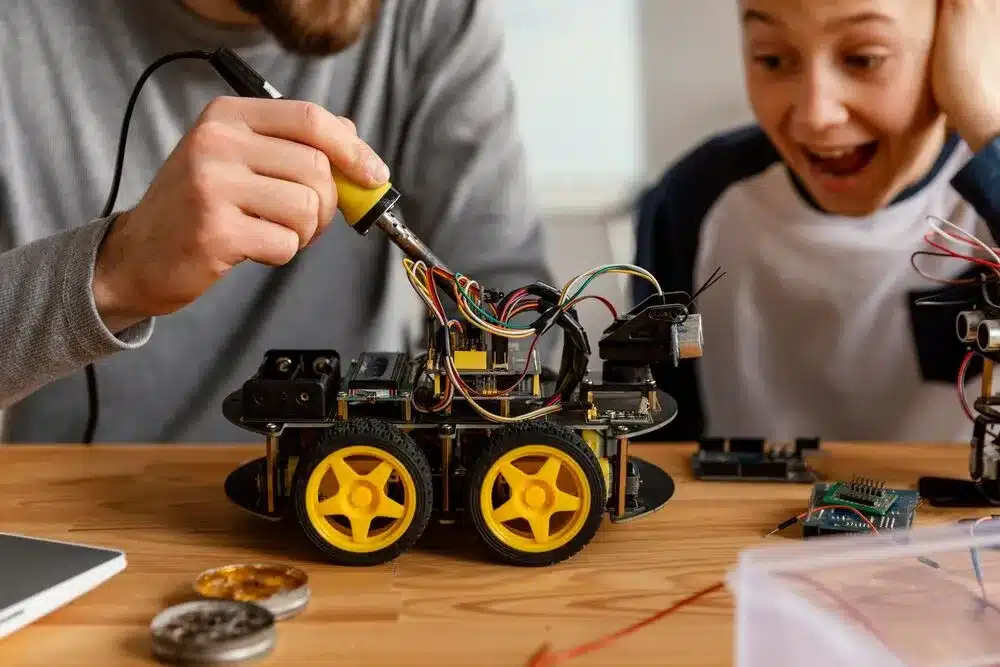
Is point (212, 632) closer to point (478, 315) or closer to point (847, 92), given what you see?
point (478, 315)

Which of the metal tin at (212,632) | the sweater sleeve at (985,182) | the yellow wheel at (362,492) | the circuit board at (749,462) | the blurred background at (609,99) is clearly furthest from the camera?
the blurred background at (609,99)

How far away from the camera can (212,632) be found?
61 centimetres

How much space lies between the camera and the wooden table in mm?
632

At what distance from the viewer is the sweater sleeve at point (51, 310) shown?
32.4 inches

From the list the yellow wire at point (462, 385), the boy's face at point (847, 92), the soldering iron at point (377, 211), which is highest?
the boy's face at point (847, 92)

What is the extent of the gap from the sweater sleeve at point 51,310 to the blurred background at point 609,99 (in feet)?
1.83

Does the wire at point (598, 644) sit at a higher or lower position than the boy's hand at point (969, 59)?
lower

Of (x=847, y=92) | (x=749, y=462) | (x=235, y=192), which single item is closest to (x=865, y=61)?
(x=847, y=92)

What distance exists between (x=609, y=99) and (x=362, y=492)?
66 cm

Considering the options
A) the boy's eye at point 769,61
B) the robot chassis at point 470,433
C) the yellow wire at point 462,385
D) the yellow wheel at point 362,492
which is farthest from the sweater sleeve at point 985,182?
the yellow wheel at point 362,492

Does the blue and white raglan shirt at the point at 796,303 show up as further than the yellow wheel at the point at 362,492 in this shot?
Yes

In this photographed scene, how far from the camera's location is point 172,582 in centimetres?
73

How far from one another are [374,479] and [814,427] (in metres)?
0.74

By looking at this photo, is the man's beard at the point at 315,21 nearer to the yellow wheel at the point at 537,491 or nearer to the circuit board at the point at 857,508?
the yellow wheel at the point at 537,491
